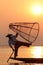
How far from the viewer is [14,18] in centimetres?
752

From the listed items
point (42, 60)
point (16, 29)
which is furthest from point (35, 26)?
point (42, 60)

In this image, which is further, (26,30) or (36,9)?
(36,9)

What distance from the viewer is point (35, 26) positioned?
3.20 m

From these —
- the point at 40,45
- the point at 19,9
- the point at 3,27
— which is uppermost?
the point at 19,9

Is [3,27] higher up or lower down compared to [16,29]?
lower down

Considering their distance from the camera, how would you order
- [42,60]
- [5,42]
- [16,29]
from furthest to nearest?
[5,42], [16,29], [42,60]

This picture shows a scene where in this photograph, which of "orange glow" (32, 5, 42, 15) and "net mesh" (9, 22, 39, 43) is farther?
"orange glow" (32, 5, 42, 15)

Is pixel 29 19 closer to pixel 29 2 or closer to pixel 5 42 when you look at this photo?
pixel 29 2

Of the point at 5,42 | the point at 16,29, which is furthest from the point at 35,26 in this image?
the point at 5,42

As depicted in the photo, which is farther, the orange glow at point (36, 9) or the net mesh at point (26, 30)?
the orange glow at point (36, 9)

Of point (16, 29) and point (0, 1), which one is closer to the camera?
point (16, 29)

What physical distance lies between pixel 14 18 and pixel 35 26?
4.35 m

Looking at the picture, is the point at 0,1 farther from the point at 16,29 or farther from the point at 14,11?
the point at 16,29

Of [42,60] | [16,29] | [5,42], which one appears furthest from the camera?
[5,42]
